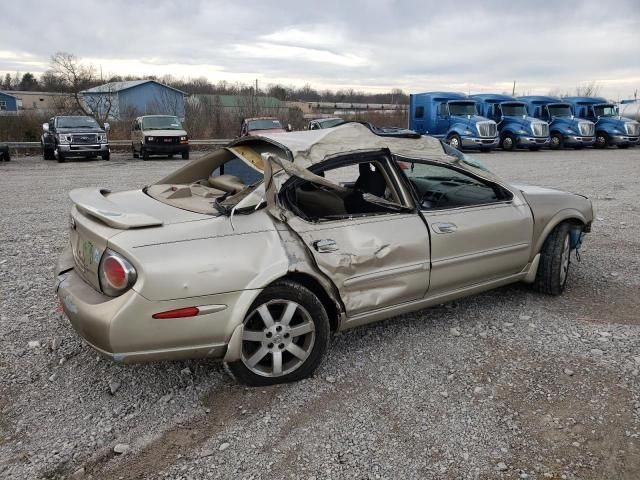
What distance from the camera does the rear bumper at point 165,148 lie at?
68.7 feet

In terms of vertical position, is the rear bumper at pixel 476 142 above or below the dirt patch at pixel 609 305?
above

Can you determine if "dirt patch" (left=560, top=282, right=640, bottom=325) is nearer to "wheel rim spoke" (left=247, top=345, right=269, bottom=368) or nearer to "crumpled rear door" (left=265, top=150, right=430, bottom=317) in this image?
"crumpled rear door" (left=265, top=150, right=430, bottom=317)

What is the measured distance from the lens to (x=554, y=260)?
4.71m

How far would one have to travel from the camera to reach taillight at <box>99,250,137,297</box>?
9.45 feet

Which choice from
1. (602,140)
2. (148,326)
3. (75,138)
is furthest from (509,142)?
(148,326)

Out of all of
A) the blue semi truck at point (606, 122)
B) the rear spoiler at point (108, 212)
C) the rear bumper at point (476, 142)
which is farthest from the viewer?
the blue semi truck at point (606, 122)

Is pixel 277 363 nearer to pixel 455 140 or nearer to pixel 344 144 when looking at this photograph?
pixel 344 144

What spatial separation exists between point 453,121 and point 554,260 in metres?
20.5

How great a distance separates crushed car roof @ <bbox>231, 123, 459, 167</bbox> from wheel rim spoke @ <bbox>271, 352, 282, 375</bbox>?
1223 millimetres

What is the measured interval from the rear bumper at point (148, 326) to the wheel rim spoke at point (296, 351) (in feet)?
1.44

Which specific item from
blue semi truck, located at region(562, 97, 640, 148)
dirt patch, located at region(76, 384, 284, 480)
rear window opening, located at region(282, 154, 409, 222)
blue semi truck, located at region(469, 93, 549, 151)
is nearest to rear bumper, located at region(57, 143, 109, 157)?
blue semi truck, located at region(469, 93, 549, 151)

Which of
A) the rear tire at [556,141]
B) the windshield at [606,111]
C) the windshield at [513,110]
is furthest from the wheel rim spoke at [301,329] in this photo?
the windshield at [606,111]

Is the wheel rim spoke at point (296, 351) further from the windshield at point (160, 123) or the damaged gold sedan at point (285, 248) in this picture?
the windshield at point (160, 123)

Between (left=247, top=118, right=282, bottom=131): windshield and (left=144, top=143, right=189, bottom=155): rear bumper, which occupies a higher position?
(left=247, top=118, right=282, bottom=131): windshield
